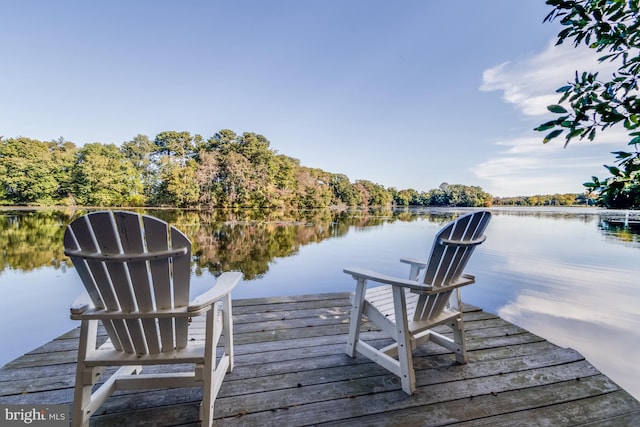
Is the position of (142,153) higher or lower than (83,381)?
higher

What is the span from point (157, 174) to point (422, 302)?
3186cm

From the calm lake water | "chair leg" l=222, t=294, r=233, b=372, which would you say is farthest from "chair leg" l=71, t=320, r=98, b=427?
the calm lake water

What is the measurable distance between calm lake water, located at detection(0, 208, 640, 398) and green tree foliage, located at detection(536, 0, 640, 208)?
8.92 feet

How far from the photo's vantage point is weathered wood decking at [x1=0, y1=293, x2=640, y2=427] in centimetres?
130

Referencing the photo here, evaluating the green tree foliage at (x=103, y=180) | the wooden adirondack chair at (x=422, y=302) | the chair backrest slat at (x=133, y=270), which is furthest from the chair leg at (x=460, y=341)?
the green tree foliage at (x=103, y=180)

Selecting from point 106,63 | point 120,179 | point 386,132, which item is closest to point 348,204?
point 386,132

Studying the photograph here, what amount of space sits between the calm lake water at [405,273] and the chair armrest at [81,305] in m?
2.67

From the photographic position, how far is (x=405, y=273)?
6059 millimetres

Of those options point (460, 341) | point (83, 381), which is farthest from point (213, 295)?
point (460, 341)

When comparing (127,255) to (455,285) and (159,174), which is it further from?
(159,174)

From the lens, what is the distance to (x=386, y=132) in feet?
90.4

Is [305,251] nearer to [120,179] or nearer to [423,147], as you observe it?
[423,147]

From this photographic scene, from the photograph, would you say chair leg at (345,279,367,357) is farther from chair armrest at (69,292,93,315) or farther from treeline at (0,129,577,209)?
treeline at (0,129,577,209)

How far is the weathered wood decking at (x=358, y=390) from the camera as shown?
4.25ft
